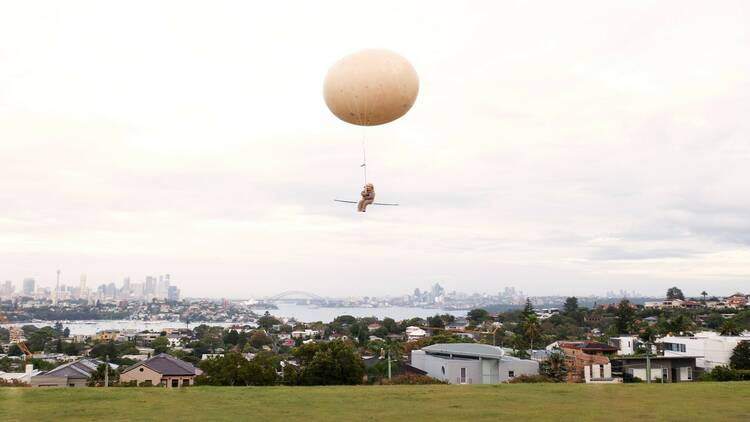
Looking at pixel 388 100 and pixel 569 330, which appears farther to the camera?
pixel 569 330

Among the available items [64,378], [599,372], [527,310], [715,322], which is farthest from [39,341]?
[715,322]

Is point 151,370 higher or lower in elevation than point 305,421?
lower

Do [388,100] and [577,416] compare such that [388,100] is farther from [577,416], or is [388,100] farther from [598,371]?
[598,371]

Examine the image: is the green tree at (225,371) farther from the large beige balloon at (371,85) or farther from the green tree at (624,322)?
the green tree at (624,322)

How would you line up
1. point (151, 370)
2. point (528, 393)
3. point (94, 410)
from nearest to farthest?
point (94, 410)
point (528, 393)
point (151, 370)

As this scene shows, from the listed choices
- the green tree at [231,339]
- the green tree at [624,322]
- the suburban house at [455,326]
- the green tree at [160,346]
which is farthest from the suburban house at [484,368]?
the suburban house at [455,326]

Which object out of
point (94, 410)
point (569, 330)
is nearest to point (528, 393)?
point (94, 410)

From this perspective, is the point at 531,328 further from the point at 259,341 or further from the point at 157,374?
the point at 259,341
